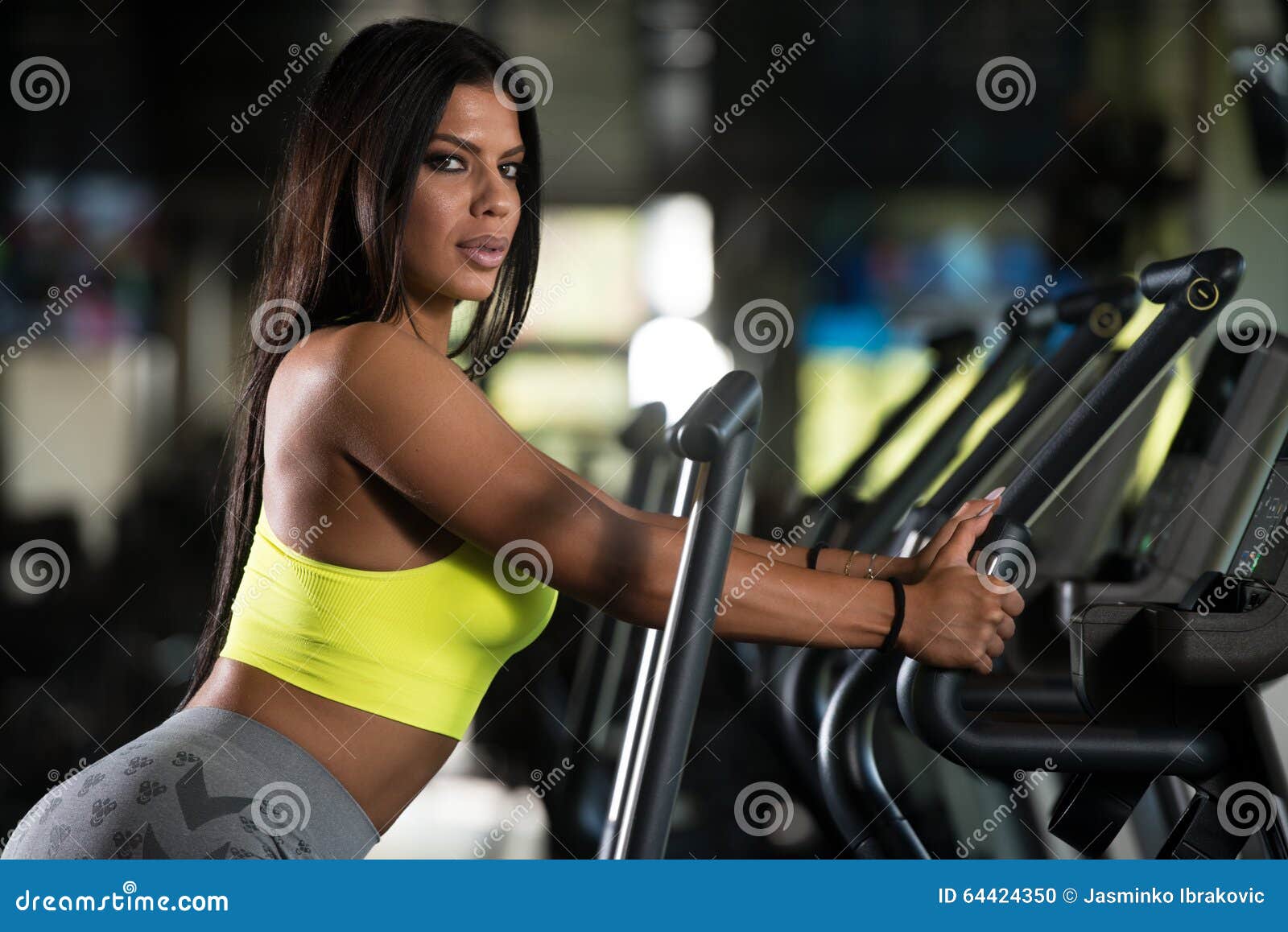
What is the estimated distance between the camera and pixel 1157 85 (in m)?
6.59

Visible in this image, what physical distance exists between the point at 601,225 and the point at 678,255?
20.2 inches

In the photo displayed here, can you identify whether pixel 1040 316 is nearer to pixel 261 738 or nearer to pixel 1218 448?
pixel 1218 448

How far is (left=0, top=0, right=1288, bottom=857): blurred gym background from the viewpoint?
5703 mm

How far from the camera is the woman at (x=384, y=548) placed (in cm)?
105

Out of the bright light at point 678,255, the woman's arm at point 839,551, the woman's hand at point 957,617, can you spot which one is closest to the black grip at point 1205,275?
the woman's arm at point 839,551

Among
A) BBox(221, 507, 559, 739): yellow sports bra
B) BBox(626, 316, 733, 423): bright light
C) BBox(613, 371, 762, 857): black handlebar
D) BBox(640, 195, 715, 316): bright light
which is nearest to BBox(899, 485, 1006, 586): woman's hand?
BBox(613, 371, 762, 857): black handlebar

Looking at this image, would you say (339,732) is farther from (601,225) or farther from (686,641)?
(601,225)

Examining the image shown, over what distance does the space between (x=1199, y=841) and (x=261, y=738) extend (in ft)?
3.04

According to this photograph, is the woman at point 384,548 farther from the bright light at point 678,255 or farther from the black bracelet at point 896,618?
the bright light at point 678,255

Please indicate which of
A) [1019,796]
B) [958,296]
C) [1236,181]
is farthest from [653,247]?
[1019,796]

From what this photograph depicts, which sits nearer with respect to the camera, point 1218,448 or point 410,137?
point 410,137

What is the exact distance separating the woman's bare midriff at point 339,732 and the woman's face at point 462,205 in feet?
1.39

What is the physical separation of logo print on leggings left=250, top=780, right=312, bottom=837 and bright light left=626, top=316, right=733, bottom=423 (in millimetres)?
6111

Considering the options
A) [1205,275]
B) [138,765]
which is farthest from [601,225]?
[138,765]
